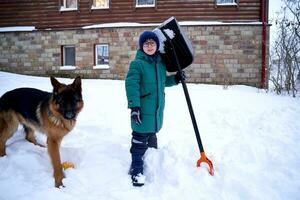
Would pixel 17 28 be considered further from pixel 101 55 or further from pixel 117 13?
pixel 117 13

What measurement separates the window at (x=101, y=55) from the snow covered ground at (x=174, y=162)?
29.6 feet

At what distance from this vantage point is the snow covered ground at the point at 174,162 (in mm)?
3592

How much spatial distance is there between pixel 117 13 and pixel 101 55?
6.94 feet

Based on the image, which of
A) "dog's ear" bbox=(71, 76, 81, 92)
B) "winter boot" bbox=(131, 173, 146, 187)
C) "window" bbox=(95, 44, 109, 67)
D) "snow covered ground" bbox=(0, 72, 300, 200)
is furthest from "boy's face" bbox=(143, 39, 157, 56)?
"window" bbox=(95, 44, 109, 67)

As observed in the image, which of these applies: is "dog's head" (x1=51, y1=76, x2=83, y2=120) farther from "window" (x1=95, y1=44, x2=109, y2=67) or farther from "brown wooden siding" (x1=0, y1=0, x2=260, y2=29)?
"window" (x1=95, y1=44, x2=109, y2=67)

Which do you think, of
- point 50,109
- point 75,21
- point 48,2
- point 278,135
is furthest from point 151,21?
point 50,109

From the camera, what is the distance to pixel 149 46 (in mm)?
3902

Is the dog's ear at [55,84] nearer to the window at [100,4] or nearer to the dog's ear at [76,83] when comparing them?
the dog's ear at [76,83]

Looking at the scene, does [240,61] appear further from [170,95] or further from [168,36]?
[168,36]

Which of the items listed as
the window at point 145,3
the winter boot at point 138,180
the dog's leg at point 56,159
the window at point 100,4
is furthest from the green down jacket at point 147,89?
the window at point 100,4

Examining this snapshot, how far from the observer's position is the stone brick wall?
13.6 meters

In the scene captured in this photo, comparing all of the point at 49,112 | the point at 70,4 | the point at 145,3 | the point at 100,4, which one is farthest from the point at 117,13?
the point at 49,112

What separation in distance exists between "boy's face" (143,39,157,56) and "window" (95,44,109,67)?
1133 centimetres

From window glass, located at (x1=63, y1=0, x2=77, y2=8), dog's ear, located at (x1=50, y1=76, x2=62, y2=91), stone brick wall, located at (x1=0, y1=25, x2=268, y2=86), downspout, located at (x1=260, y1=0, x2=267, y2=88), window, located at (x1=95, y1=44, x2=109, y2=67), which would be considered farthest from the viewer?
window glass, located at (x1=63, y1=0, x2=77, y2=8)
